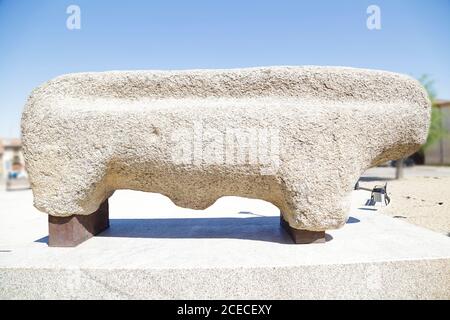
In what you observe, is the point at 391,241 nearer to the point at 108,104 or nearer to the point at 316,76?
the point at 316,76

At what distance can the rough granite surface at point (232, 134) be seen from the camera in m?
3.03

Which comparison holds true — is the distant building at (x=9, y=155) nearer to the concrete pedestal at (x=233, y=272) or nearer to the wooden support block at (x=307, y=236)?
the concrete pedestal at (x=233, y=272)

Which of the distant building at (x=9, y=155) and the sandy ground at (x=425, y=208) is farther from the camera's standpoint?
the distant building at (x=9, y=155)

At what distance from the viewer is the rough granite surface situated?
9.95 ft

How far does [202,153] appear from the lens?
3.06 meters

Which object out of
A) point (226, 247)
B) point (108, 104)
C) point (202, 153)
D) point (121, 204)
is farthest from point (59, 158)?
point (121, 204)

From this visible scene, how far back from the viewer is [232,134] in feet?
9.98

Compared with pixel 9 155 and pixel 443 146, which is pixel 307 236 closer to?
pixel 443 146

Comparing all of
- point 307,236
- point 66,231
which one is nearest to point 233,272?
point 307,236

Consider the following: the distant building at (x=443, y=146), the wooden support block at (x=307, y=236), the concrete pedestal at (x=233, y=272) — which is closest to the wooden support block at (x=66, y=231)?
the concrete pedestal at (x=233, y=272)

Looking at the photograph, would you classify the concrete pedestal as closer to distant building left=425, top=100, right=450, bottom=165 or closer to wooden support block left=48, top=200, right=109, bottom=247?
wooden support block left=48, top=200, right=109, bottom=247

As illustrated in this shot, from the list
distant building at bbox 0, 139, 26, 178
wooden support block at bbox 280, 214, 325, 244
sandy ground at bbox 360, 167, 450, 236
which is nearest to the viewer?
wooden support block at bbox 280, 214, 325, 244

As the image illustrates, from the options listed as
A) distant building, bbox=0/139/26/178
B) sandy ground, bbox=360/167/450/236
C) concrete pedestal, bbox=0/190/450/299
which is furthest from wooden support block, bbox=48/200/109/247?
distant building, bbox=0/139/26/178

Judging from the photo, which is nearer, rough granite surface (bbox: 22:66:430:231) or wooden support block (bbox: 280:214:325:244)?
rough granite surface (bbox: 22:66:430:231)
